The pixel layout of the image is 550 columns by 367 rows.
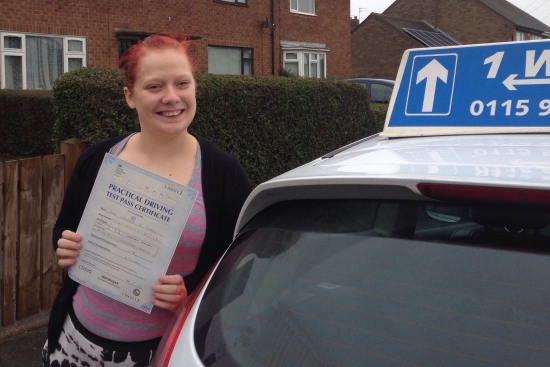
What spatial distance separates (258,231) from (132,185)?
51 cm

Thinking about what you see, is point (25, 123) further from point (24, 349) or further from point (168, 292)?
point (168, 292)

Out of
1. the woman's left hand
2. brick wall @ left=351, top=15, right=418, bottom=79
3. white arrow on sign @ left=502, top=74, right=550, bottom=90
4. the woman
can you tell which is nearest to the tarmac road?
the woman

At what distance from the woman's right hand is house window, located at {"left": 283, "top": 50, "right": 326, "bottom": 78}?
19.3 meters

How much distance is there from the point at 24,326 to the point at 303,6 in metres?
19.3

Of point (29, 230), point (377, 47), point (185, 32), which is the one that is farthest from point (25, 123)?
point (377, 47)

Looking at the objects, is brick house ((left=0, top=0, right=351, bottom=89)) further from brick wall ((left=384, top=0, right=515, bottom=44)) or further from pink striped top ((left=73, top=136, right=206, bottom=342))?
brick wall ((left=384, top=0, right=515, bottom=44))

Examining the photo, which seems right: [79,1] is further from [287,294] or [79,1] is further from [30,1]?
[287,294]

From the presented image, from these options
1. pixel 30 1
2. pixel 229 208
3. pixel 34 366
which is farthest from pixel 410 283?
pixel 30 1

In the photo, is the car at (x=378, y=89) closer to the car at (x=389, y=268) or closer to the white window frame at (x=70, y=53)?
the white window frame at (x=70, y=53)

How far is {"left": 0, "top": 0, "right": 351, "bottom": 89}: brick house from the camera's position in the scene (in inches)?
593

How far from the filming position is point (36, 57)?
15.4 meters

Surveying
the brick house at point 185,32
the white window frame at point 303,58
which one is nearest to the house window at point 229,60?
the brick house at point 185,32

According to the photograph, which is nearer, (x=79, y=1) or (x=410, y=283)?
(x=410, y=283)

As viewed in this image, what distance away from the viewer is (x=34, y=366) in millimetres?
4285
